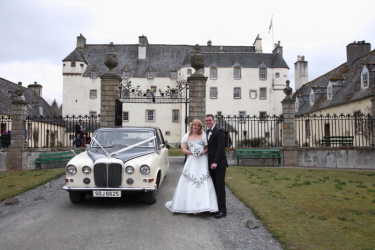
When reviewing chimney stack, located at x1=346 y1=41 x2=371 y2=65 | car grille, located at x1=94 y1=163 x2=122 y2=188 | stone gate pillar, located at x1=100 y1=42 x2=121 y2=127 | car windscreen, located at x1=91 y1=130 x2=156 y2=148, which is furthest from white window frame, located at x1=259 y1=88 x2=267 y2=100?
car grille, located at x1=94 y1=163 x2=122 y2=188

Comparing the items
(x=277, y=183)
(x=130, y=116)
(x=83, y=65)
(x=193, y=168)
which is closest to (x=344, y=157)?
(x=277, y=183)

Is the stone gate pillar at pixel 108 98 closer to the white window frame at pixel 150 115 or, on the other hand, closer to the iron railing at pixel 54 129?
the iron railing at pixel 54 129

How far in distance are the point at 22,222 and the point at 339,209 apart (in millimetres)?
6437

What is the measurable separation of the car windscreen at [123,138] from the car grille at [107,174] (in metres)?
1.31

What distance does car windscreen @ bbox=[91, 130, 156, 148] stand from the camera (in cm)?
805

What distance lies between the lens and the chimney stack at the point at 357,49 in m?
29.3

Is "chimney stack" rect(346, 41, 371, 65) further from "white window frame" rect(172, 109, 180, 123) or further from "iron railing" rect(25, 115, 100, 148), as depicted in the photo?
"iron railing" rect(25, 115, 100, 148)

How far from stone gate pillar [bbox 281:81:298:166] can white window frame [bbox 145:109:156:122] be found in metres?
31.5

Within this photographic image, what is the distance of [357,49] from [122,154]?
96.8 feet

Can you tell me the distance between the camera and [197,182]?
611 centimetres

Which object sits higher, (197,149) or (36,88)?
(36,88)

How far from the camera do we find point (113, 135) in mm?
8273

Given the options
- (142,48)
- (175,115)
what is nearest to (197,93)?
(175,115)

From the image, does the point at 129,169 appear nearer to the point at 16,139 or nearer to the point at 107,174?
the point at 107,174
